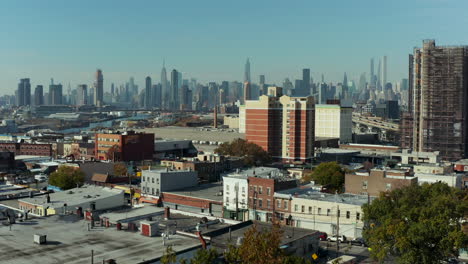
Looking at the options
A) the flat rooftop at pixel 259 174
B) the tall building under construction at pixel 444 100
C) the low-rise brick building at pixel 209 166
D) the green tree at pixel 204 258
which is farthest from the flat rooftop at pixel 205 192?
the tall building under construction at pixel 444 100

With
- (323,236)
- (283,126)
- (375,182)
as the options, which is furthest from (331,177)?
(283,126)

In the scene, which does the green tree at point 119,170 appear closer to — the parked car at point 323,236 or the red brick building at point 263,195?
the red brick building at point 263,195

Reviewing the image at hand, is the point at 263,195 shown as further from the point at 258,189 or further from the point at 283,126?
the point at 283,126

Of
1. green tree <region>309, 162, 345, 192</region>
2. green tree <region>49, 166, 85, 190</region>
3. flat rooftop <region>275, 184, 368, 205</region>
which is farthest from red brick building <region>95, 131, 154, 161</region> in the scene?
flat rooftop <region>275, 184, 368, 205</region>

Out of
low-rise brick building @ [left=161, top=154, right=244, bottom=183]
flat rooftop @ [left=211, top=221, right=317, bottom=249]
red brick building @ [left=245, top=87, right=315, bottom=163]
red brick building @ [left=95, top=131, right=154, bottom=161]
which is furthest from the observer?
red brick building @ [left=245, top=87, right=315, bottom=163]

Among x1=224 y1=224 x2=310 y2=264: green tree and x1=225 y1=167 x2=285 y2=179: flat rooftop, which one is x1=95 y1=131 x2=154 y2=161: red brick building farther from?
x1=224 y1=224 x2=310 y2=264: green tree

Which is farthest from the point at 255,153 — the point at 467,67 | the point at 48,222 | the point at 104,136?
the point at 48,222
